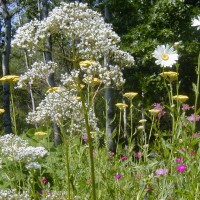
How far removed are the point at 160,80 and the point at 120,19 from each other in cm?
268

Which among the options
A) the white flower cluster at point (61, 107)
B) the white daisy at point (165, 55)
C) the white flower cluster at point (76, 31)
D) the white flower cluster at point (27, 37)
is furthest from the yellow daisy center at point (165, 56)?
the white flower cluster at point (27, 37)

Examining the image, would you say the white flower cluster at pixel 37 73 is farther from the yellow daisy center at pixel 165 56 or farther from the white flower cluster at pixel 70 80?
the yellow daisy center at pixel 165 56

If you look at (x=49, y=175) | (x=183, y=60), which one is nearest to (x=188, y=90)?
(x=183, y=60)

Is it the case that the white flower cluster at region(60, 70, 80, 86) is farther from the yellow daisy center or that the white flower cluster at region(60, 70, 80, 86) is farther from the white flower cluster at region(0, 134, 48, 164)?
the yellow daisy center

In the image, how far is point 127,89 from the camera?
13008 millimetres

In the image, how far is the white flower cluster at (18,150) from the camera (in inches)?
103

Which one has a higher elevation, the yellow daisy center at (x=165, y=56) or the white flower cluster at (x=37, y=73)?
the yellow daisy center at (x=165, y=56)

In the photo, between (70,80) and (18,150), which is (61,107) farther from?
(18,150)

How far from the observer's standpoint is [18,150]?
2.65 metres

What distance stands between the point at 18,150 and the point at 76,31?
0.89 meters

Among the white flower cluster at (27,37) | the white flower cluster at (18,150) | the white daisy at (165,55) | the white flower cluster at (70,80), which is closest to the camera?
the white flower cluster at (70,80)

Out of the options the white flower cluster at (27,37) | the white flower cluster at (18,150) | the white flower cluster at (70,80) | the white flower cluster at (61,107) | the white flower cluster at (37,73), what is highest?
the white flower cluster at (27,37)

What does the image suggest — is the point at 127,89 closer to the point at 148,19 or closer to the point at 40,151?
the point at 148,19

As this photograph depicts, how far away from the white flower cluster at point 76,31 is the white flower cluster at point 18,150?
65cm
